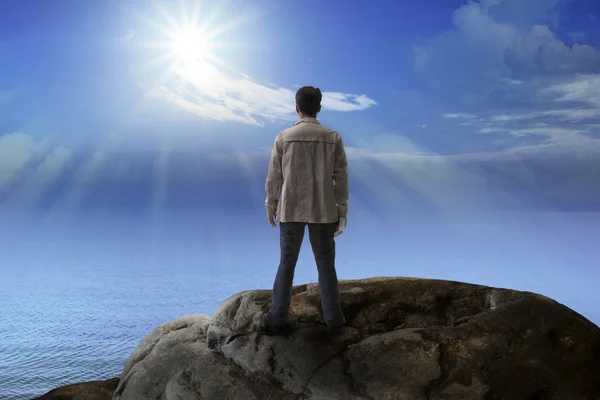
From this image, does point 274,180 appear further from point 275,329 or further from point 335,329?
point 335,329

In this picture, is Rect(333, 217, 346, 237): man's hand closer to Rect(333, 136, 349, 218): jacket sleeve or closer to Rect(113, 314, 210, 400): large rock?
Rect(333, 136, 349, 218): jacket sleeve

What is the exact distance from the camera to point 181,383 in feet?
19.9

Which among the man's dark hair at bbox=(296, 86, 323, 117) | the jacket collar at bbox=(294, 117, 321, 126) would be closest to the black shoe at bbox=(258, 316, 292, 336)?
the jacket collar at bbox=(294, 117, 321, 126)

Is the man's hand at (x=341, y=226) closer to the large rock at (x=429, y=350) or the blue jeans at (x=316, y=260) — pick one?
the blue jeans at (x=316, y=260)

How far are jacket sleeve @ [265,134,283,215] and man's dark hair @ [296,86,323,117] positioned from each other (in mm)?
404

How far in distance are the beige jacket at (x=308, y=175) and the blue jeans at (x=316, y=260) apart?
0.13 metres

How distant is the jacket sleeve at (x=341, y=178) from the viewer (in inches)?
227

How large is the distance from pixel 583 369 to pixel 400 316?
1.96 m

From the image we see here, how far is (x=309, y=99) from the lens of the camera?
5.79 metres

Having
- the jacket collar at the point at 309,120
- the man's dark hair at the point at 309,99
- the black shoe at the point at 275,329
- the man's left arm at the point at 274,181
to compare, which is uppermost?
the man's dark hair at the point at 309,99

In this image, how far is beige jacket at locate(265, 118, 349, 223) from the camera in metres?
5.69

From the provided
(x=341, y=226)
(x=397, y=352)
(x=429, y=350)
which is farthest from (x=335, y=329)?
(x=341, y=226)

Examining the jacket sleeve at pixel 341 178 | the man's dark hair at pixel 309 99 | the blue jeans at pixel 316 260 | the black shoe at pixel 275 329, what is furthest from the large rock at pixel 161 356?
the man's dark hair at pixel 309 99

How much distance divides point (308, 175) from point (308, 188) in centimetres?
14
